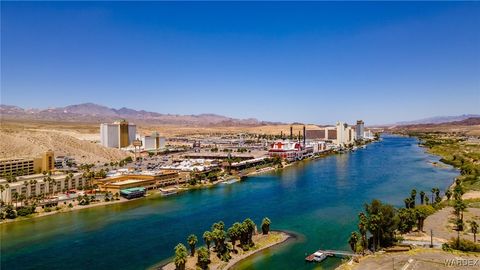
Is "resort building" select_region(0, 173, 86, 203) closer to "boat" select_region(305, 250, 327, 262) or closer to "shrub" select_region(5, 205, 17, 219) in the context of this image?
"shrub" select_region(5, 205, 17, 219)

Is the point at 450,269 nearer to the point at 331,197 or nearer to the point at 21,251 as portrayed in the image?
the point at 331,197

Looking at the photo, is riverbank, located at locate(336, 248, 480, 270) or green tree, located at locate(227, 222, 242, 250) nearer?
riverbank, located at locate(336, 248, 480, 270)

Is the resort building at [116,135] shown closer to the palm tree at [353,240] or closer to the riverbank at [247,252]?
the riverbank at [247,252]

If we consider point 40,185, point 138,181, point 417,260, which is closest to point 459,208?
point 417,260

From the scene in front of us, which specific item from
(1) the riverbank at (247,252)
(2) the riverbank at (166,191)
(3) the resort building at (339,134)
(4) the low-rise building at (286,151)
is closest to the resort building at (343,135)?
(3) the resort building at (339,134)

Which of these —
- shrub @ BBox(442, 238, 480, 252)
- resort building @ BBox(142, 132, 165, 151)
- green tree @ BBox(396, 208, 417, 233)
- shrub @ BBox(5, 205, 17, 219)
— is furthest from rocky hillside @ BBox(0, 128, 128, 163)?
shrub @ BBox(442, 238, 480, 252)
